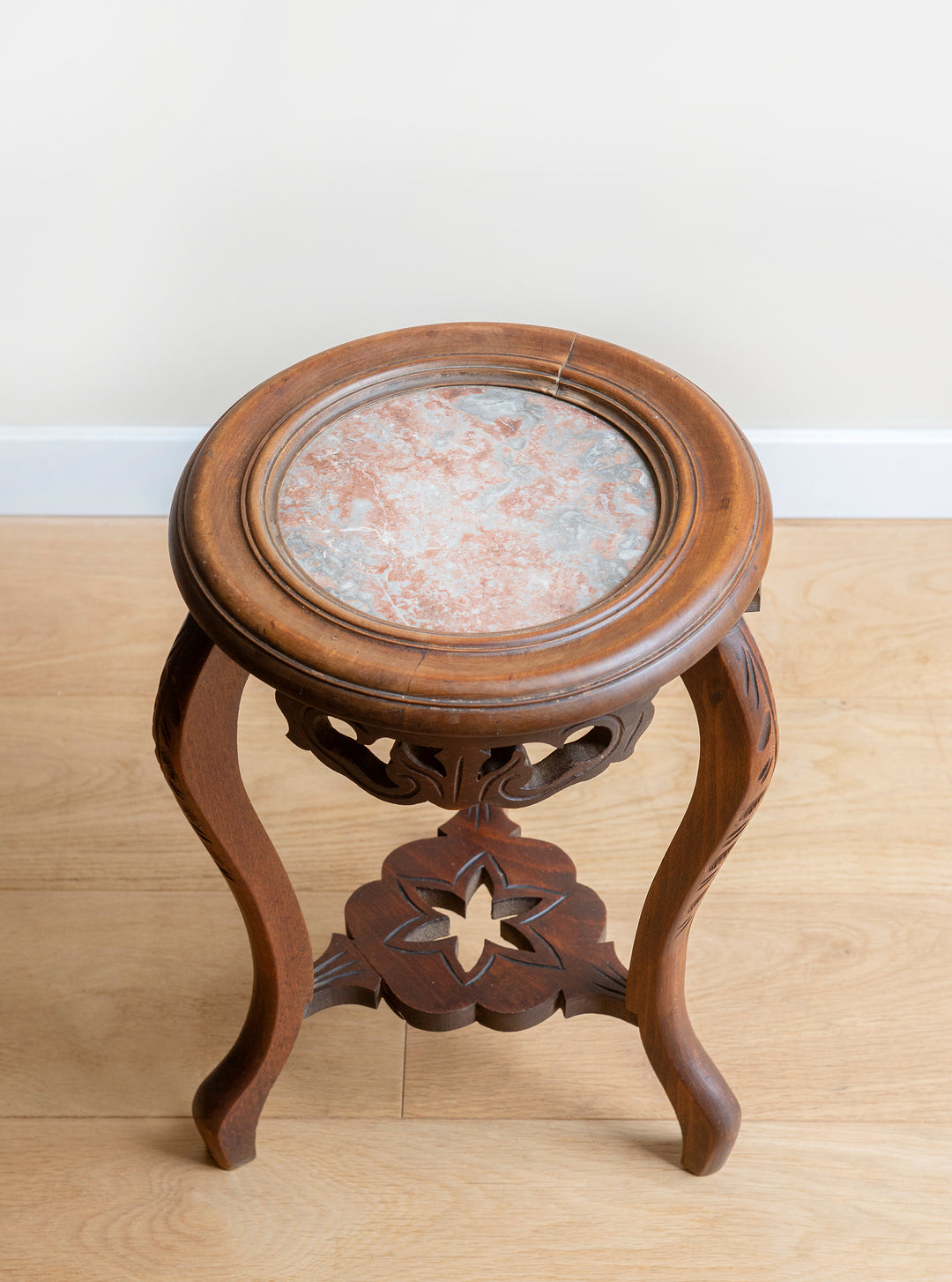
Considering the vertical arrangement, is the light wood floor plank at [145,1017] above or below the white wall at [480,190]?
below

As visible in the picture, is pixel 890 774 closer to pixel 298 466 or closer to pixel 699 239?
pixel 699 239

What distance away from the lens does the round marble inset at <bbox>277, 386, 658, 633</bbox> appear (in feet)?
2.41

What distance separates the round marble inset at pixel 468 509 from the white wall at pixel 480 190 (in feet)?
2.05

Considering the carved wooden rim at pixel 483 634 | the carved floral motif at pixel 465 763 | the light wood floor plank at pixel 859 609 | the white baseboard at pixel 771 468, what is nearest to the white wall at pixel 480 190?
the white baseboard at pixel 771 468

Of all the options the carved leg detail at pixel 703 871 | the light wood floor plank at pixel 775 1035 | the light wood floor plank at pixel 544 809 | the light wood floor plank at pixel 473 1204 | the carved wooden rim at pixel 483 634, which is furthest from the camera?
the light wood floor plank at pixel 544 809

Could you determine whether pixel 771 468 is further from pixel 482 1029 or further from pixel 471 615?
pixel 471 615

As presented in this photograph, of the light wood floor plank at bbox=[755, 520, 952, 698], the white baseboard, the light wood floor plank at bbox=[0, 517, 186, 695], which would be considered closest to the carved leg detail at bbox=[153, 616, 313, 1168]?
the light wood floor plank at bbox=[0, 517, 186, 695]

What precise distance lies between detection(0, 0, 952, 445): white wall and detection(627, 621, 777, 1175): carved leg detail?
81 centimetres

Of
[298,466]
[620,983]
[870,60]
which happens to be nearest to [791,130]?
[870,60]

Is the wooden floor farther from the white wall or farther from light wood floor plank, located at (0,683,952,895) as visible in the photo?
Answer: the white wall

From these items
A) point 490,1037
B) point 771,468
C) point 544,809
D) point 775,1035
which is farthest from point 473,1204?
point 771,468

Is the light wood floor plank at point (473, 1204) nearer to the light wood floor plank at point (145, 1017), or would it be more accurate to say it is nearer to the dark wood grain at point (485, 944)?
the light wood floor plank at point (145, 1017)

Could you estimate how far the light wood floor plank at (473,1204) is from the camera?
0.97 m

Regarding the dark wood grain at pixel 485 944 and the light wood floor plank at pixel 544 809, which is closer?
the dark wood grain at pixel 485 944
